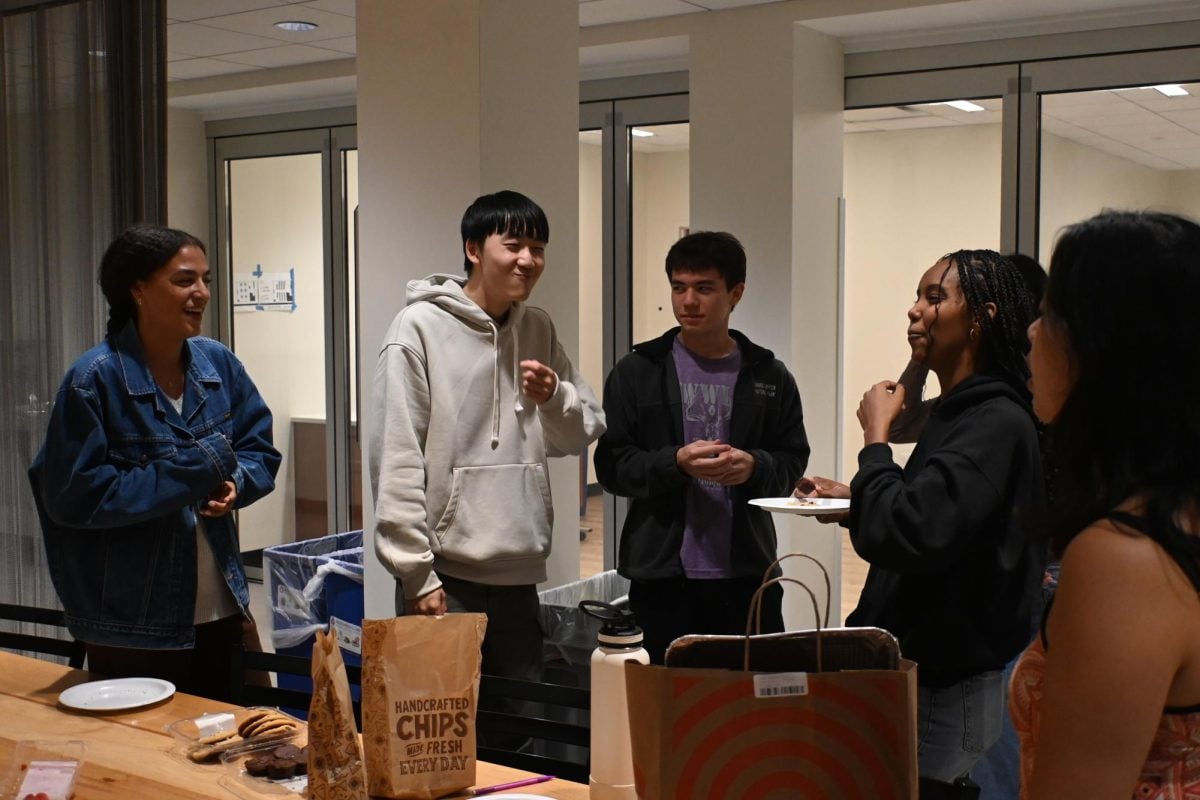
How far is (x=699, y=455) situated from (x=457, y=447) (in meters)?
0.56

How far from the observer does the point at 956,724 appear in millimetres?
2002

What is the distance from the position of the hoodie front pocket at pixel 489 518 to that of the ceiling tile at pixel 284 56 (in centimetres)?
364

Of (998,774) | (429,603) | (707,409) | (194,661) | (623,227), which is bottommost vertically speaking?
(998,774)

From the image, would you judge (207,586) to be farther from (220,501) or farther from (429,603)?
(429,603)

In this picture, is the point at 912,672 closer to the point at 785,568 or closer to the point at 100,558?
the point at 100,558

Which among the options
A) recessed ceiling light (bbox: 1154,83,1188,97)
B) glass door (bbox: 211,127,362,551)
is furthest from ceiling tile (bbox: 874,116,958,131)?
glass door (bbox: 211,127,362,551)

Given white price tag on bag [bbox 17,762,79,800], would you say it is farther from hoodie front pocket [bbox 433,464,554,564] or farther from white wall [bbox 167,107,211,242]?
white wall [bbox 167,107,211,242]

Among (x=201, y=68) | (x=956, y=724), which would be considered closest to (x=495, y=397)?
(x=956, y=724)

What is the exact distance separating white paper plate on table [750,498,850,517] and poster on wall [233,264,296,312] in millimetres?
4869

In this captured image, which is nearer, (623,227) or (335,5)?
(335,5)

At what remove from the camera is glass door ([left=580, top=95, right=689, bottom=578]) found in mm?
5508

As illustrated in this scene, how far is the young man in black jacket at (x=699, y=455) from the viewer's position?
9.45 ft

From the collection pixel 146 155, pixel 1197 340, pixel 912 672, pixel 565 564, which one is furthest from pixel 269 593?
pixel 1197 340

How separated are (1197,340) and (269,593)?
4.04 m
